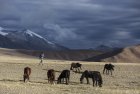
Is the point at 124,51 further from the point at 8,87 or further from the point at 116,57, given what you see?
the point at 8,87

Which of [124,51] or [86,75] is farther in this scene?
[124,51]

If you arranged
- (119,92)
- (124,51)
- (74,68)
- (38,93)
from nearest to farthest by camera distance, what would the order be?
(38,93) < (119,92) < (74,68) < (124,51)

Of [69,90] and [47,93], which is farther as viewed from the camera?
[69,90]

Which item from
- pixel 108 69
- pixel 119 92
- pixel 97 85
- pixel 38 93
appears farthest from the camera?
pixel 108 69

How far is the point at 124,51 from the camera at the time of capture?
189750mm

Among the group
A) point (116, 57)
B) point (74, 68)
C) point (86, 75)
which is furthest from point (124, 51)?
point (86, 75)

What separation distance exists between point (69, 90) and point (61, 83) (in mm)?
6908

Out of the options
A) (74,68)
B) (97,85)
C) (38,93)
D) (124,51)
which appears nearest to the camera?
(38,93)

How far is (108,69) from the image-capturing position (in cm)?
5366

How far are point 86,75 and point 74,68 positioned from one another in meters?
24.3

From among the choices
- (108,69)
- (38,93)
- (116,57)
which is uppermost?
(116,57)

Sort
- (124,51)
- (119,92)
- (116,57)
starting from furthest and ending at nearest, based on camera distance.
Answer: (124,51) < (116,57) < (119,92)

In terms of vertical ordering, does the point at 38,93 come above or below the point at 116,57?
below

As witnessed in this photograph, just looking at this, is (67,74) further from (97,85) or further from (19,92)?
(19,92)
